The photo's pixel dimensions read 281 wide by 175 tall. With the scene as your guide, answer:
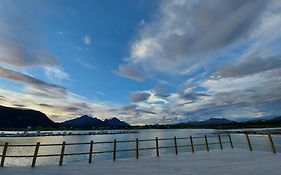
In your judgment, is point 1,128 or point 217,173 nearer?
point 217,173

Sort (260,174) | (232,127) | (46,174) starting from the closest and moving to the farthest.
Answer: (260,174), (46,174), (232,127)

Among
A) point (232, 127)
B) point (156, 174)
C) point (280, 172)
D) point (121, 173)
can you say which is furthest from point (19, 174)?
point (232, 127)

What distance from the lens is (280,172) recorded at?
804cm

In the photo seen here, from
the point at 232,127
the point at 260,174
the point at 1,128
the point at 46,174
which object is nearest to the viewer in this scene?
the point at 260,174

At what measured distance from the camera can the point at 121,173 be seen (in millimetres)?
8383

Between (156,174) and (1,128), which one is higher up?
(1,128)

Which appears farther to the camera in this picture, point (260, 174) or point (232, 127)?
point (232, 127)

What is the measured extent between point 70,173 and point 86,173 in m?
0.56

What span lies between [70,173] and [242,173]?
233 inches

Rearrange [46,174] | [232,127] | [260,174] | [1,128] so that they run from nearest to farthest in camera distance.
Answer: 1. [260,174]
2. [46,174]
3. [232,127]
4. [1,128]

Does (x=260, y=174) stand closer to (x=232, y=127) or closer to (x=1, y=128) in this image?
(x=232, y=127)

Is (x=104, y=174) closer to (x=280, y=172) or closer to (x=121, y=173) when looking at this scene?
(x=121, y=173)

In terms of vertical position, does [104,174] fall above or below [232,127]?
below

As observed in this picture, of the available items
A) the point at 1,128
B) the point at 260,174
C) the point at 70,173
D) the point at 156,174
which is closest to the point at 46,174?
the point at 70,173
